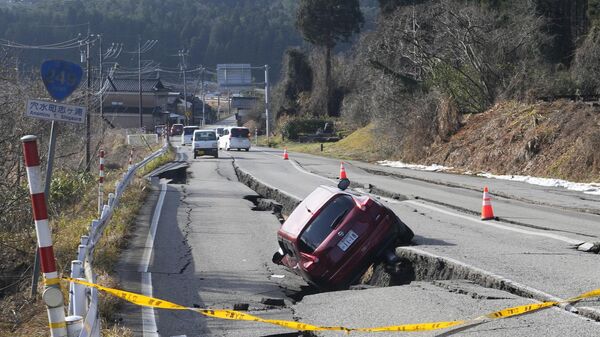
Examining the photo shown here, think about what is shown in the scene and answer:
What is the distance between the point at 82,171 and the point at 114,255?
1550cm

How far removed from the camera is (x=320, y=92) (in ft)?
246

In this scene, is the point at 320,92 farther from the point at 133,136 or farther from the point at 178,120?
the point at 178,120

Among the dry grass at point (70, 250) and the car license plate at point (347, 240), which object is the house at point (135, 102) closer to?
the dry grass at point (70, 250)

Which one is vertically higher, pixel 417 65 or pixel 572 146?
pixel 417 65

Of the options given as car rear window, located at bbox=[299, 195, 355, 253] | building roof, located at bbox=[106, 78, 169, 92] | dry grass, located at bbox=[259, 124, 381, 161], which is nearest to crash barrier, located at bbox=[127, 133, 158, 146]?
dry grass, located at bbox=[259, 124, 381, 161]

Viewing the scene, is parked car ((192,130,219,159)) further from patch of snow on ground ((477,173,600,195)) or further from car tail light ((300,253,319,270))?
car tail light ((300,253,319,270))

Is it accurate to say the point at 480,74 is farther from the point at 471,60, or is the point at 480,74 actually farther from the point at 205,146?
the point at 205,146

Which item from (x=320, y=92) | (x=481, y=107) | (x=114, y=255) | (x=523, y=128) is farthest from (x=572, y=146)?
(x=320, y=92)

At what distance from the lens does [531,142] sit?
2803 cm

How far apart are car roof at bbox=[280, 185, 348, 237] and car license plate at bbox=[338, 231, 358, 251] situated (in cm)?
62

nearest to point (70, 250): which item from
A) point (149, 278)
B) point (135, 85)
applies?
point (149, 278)

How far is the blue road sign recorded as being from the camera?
30.1 ft

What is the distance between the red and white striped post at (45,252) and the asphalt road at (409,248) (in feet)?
7.76

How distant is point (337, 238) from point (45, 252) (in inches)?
205
